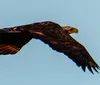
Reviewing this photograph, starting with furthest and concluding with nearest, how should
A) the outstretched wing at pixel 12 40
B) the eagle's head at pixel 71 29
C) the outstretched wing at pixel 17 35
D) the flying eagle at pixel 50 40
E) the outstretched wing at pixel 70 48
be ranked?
1. the eagle's head at pixel 71 29
2. the outstretched wing at pixel 12 40
3. the outstretched wing at pixel 17 35
4. the flying eagle at pixel 50 40
5. the outstretched wing at pixel 70 48

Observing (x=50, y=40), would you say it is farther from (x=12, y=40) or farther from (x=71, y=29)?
(x=71, y=29)

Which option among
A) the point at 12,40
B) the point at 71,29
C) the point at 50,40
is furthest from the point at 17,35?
the point at 50,40

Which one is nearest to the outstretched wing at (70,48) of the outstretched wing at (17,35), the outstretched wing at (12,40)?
the outstretched wing at (17,35)

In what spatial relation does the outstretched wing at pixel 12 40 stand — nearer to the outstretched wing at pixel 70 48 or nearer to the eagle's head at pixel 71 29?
the outstretched wing at pixel 70 48

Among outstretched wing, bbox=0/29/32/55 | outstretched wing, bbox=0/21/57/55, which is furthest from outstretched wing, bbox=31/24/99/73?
outstretched wing, bbox=0/29/32/55

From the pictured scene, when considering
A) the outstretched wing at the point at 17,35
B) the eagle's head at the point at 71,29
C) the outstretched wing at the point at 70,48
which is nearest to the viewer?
the outstretched wing at the point at 70,48

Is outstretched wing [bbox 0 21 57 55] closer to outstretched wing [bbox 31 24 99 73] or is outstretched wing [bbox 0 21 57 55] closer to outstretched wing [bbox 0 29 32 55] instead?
outstretched wing [bbox 0 29 32 55]

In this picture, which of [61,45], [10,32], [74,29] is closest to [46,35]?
[61,45]
